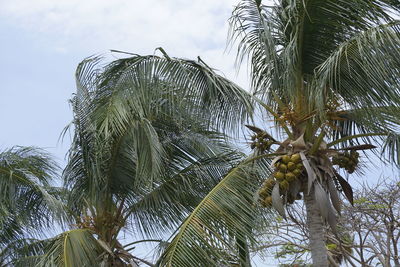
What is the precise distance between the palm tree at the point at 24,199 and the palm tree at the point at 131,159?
43cm

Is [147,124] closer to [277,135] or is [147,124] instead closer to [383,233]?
[277,135]

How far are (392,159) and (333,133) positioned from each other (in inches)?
52.9

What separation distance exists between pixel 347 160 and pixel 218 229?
1.70 m

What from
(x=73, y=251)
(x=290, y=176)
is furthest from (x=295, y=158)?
(x=73, y=251)

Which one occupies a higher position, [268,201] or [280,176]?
[280,176]

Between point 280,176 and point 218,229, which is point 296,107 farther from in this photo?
point 218,229

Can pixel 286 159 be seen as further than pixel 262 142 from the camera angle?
No

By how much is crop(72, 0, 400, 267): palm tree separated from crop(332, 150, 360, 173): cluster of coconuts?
1cm

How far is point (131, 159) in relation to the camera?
11.6 meters

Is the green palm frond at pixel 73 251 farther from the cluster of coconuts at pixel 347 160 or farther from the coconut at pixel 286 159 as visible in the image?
the cluster of coconuts at pixel 347 160

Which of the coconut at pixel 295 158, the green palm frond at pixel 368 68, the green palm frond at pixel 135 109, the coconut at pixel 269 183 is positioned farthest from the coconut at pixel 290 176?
the green palm frond at pixel 135 109

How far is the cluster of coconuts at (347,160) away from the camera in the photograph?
901cm

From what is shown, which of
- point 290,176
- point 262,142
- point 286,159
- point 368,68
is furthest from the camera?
point 262,142

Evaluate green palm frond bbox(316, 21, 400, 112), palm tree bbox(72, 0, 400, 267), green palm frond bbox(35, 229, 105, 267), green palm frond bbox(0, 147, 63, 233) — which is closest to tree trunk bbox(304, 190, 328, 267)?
palm tree bbox(72, 0, 400, 267)
